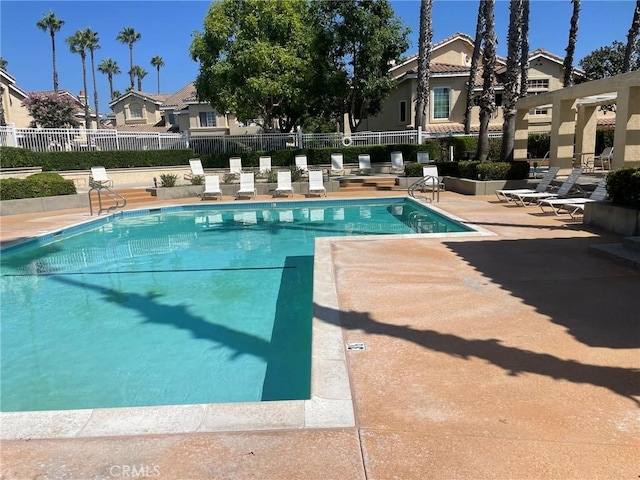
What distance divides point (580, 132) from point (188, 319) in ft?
64.6

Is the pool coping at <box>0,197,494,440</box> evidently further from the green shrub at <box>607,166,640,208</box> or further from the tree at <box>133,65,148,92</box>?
the tree at <box>133,65,148,92</box>

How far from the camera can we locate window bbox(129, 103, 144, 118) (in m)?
49.0

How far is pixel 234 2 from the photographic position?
24.5 metres

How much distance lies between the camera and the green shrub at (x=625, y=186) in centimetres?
824

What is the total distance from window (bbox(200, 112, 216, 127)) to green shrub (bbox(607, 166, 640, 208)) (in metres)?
34.0

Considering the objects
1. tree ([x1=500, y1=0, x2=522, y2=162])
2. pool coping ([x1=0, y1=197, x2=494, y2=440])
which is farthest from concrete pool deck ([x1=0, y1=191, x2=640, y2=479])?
tree ([x1=500, y1=0, x2=522, y2=162])

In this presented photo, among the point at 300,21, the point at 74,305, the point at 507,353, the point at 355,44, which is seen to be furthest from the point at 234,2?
the point at 507,353

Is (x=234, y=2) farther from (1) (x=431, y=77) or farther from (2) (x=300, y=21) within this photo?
(1) (x=431, y=77)

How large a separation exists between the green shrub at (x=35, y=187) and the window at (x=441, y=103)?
2191cm

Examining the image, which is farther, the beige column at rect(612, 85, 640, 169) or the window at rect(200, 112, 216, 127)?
the window at rect(200, 112, 216, 127)

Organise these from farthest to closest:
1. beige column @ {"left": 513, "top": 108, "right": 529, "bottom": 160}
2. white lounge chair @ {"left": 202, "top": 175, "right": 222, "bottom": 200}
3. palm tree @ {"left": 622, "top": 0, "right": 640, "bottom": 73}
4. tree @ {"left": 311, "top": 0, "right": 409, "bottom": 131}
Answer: tree @ {"left": 311, "top": 0, "right": 409, "bottom": 131} → palm tree @ {"left": 622, "top": 0, "right": 640, "bottom": 73} → beige column @ {"left": 513, "top": 108, "right": 529, "bottom": 160} → white lounge chair @ {"left": 202, "top": 175, "right": 222, "bottom": 200}

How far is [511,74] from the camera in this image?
15320mm

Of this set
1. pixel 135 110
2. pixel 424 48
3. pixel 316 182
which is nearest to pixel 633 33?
pixel 424 48

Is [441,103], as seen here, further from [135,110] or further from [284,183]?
[135,110]
